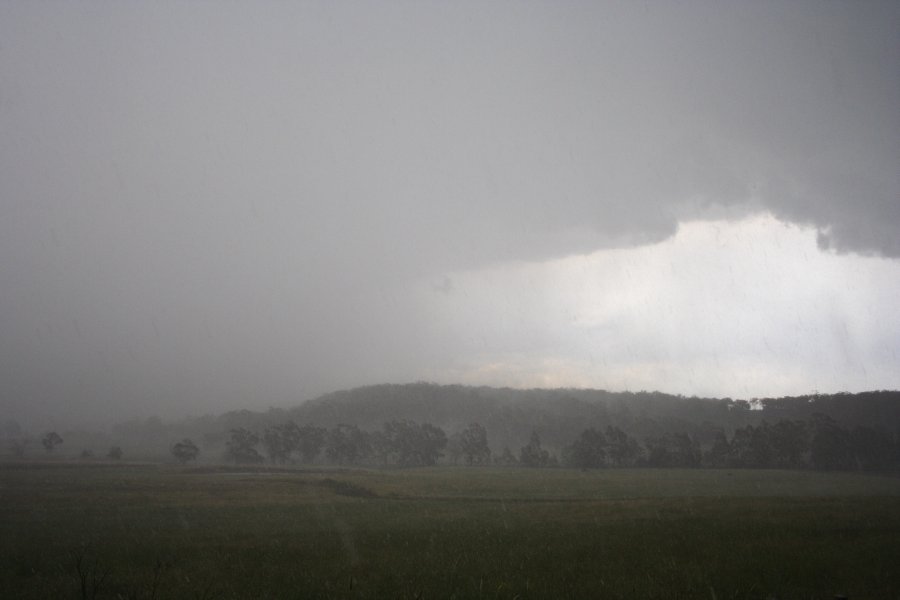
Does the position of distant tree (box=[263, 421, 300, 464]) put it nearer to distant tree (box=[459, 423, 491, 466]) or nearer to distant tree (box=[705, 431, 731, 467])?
distant tree (box=[459, 423, 491, 466])

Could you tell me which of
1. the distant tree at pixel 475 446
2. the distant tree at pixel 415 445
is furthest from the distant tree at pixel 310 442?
the distant tree at pixel 475 446

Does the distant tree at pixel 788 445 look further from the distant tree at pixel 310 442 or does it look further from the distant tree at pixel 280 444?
the distant tree at pixel 280 444

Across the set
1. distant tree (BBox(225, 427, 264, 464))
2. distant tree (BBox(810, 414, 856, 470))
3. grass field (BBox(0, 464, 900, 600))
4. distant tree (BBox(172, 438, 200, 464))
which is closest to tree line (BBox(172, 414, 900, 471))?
distant tree (BBox(172, 438, 200, 464))

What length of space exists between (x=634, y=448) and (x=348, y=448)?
319 ft

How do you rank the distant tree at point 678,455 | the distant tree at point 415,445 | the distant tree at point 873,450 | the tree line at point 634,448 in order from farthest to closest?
1. the distant tree at point 415,445
2. the distant tree at point 678,455
3. the tree line at point 634,448
4. the distant tree at point 873,450

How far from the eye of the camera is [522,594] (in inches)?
555

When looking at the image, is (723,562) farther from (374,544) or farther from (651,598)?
(374,544)

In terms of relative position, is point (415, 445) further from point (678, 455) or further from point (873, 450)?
point (873, 450)

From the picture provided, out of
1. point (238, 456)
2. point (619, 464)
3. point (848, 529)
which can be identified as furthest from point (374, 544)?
point (238, 456)

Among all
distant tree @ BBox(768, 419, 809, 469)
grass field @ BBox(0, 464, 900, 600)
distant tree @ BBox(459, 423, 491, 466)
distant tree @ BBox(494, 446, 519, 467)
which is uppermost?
grass field @ BBox(0, 464, 900, 600)

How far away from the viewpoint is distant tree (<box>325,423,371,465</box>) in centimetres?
17414

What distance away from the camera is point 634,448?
142m

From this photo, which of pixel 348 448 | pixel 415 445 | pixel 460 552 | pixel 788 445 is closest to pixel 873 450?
pixel 788 445

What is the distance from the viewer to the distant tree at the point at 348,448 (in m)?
174
